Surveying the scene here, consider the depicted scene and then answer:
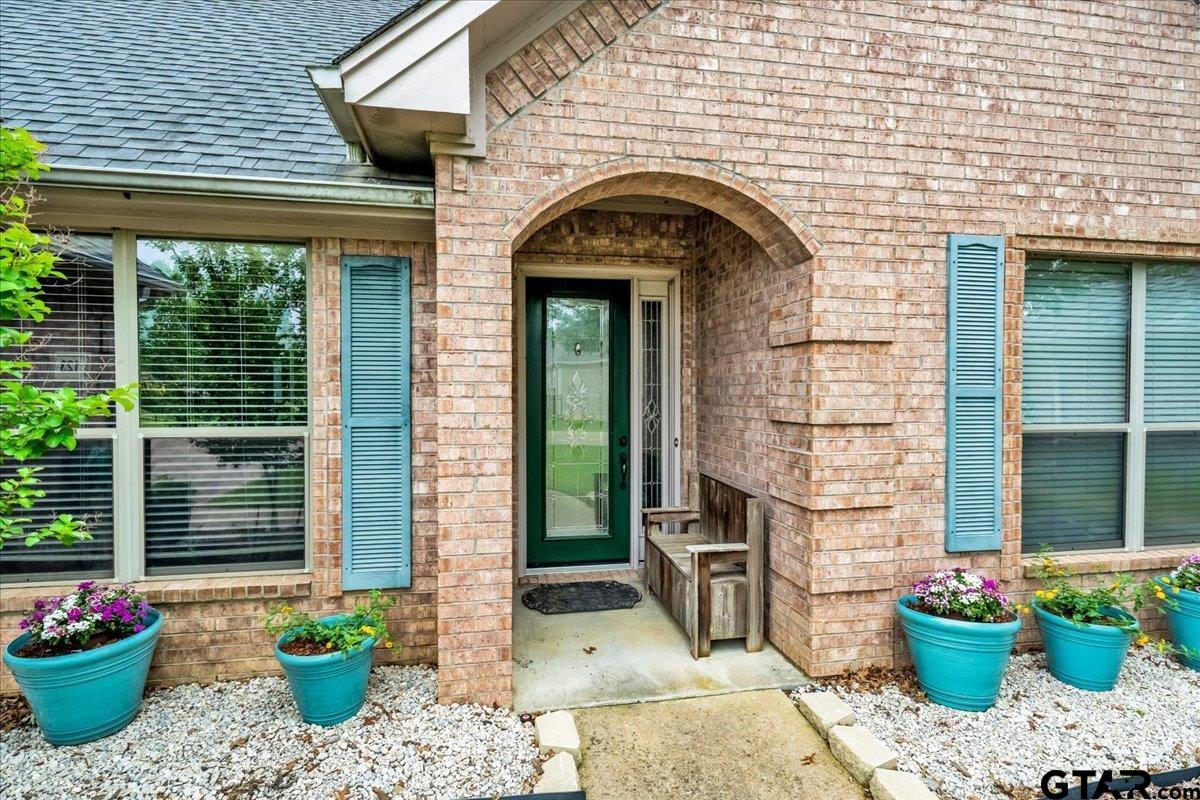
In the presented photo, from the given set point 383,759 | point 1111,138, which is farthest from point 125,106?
point 1111,138

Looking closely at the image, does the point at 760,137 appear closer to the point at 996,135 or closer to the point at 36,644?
the point at 996,135

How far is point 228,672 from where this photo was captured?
315cm

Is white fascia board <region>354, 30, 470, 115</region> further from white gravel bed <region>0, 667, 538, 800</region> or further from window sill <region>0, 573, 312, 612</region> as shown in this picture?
white gravel bed <region>0, 667, 538, 800</region>

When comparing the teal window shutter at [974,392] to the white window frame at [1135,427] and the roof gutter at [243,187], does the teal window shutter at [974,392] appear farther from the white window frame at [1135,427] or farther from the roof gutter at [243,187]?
the roof gutter at [243,187]

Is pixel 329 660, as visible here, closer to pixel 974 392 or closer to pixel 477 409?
pixel 477 409

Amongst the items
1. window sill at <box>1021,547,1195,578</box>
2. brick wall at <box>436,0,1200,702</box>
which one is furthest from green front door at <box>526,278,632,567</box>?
window sill at <box>1021,547,1195,578</box>

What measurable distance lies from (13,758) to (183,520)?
119cm

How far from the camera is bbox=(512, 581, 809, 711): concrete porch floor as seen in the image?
2977 millimetres

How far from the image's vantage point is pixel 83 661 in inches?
101

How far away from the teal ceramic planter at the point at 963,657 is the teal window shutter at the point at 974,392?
54 centimetres

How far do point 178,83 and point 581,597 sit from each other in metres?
4.63

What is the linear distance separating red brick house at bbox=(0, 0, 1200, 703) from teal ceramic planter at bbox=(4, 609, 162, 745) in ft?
1.22

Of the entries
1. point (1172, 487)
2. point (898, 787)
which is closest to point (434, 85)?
point (898, 787)

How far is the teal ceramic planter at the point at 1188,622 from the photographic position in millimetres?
3295
